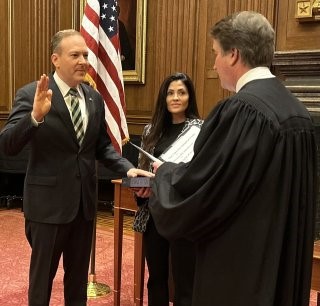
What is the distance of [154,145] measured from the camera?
3.30 meters

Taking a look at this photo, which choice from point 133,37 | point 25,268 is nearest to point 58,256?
point 25,268

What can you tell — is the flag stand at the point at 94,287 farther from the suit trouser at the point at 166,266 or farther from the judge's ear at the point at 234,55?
the judge's ear at the point at 234,55

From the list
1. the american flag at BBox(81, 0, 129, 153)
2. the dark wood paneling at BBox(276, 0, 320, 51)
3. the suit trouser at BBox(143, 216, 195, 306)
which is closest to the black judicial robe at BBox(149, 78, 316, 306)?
the suit trouser at BBox(143, 216, 195, 306)

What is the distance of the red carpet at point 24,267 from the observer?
13.1 feet

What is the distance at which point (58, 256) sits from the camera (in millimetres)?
2945

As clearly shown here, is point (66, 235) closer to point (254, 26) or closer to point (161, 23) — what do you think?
point (254, 26)

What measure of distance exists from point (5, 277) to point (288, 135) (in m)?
3.42

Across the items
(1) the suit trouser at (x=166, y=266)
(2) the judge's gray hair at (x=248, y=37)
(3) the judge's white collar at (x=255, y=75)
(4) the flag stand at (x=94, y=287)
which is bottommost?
(4) the flag stand at (x=94, y=287)

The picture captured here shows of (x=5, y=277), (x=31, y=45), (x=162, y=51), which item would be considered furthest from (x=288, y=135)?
(x=31, y=45)

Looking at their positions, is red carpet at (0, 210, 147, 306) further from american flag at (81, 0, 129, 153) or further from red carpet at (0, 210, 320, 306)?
american flag at (81, 0, 129, 153)

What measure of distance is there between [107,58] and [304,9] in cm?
225

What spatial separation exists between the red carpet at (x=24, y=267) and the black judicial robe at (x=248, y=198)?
212 centimetres

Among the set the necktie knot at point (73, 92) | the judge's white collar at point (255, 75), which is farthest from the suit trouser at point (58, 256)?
the judge's white collar at point (255, 75)

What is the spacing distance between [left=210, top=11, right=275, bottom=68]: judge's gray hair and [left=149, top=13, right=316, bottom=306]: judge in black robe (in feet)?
0.10
